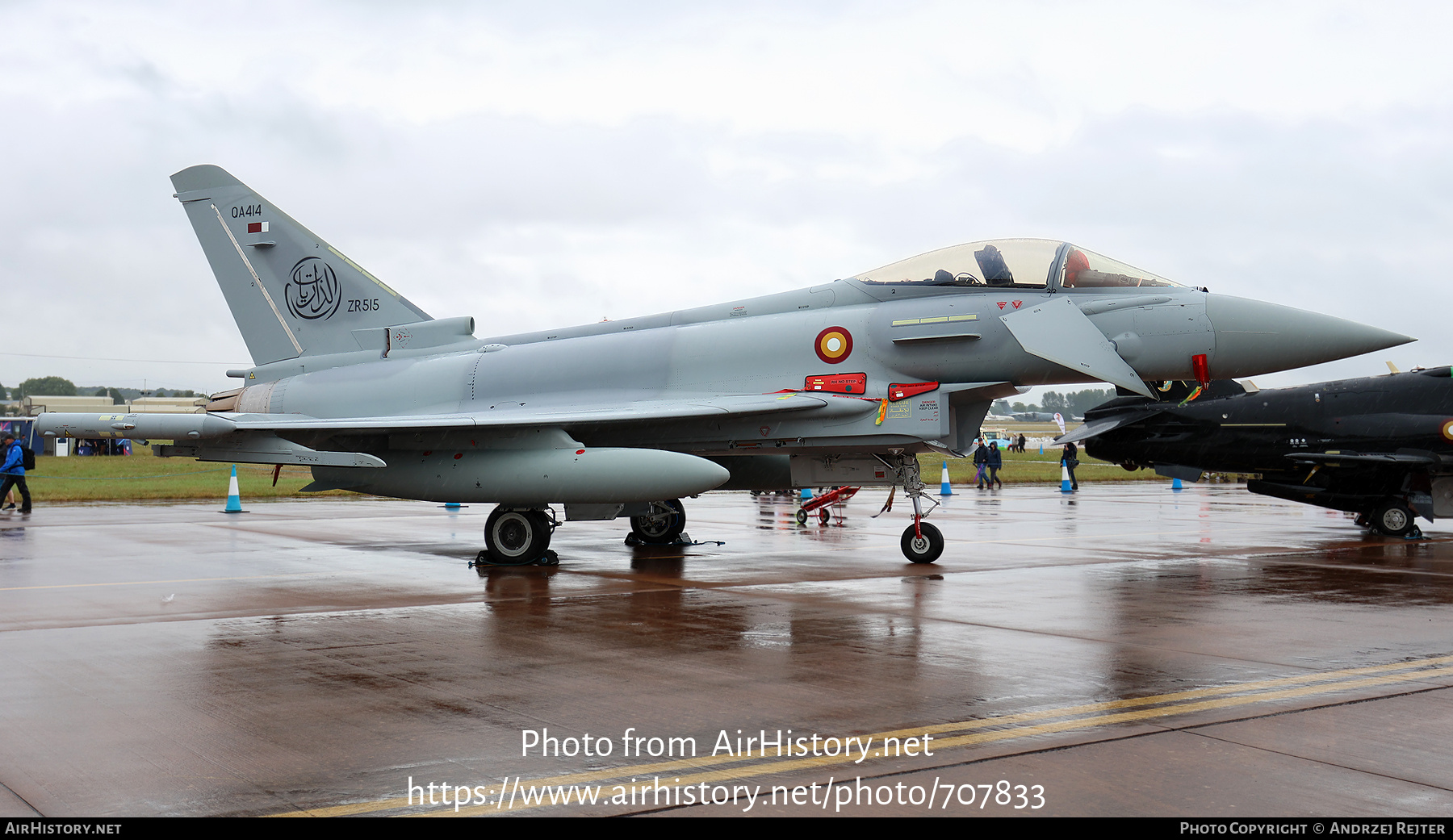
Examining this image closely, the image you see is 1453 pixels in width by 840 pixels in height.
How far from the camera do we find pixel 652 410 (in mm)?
11062

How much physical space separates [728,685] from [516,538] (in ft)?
20.5

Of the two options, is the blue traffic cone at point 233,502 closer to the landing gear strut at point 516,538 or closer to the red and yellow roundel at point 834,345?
the landing gear strut at point 516,538

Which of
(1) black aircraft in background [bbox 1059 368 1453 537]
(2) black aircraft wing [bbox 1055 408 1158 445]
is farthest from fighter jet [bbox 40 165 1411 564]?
(1) black aircraft in background [bbox 1059 368 1453 537]

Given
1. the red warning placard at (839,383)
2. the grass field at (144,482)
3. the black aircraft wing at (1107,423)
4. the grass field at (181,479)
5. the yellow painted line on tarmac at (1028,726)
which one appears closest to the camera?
the yellow painted line on tarmac at (1028,726)

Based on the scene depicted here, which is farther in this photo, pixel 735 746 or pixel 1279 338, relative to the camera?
pixel 1279 338

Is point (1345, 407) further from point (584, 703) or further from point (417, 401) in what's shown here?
point (584, 703)

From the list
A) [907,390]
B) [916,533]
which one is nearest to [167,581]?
[907,390]

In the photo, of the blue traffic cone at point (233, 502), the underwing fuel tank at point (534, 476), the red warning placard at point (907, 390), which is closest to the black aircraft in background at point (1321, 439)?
the red warning placard at point (907, 390)

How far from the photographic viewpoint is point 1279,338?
9.97 meters

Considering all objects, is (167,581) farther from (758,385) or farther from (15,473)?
(15,473)

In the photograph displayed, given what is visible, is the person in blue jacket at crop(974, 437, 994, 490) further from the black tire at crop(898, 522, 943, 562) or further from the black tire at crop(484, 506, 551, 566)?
the black tire at crop(484, 506, 551, 566)

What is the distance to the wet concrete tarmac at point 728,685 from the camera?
3.94 metres

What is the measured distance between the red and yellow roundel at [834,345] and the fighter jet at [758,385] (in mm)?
20

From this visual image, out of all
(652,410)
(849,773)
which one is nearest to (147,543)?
(652,410)
